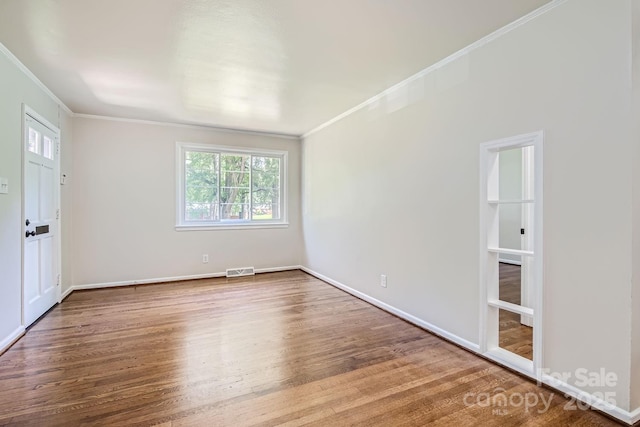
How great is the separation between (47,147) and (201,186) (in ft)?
6.58

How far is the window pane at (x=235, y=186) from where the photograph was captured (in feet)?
17.6

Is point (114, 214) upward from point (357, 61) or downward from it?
downward

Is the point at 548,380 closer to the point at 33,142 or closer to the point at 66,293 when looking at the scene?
the point at 33,142

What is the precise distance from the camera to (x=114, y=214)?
4656 mm

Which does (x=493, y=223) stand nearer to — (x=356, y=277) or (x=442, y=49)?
(x=442, y=49)

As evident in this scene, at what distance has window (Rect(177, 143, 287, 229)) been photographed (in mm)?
5124

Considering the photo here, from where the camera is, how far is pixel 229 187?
542 cm

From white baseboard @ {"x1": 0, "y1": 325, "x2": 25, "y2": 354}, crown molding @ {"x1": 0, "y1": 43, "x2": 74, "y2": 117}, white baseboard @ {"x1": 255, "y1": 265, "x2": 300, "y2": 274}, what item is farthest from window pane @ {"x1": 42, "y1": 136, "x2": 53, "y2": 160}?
white baseboard @ {"x1": 255, "y1": 265, "x2": 300, "y2": 274}

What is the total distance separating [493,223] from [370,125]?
6.26 feet

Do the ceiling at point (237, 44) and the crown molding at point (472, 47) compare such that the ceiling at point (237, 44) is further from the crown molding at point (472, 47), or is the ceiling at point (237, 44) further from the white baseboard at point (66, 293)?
the white baseboard at point (66, 293)

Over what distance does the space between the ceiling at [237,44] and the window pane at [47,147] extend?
544mm

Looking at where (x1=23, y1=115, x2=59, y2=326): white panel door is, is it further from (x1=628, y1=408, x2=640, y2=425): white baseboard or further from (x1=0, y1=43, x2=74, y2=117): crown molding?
(x1=628, y1=408, x2=640, y2=425): white baseboard

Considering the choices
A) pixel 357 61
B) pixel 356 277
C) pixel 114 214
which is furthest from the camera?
pixel 114 214

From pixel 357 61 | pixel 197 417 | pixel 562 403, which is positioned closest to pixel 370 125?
pixel 357 61
